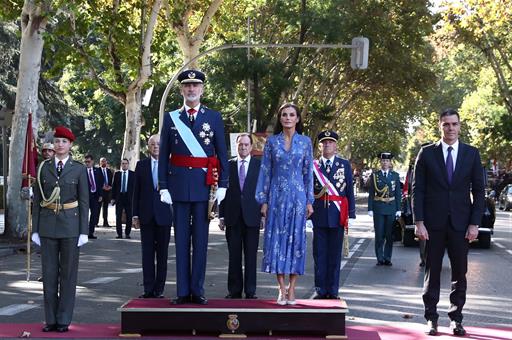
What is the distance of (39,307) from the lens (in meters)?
10.1

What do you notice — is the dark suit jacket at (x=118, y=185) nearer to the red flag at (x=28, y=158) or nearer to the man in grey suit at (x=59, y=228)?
the red flag at (x=28, y=158)

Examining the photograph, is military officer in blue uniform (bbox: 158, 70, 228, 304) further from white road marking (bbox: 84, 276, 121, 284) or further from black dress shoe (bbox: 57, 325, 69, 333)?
white road marking (bbox: 84, 276, 121, 284)

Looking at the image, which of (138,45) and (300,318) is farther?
(138,45)

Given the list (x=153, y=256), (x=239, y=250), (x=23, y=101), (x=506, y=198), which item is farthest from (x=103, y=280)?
(x=506, y=198)

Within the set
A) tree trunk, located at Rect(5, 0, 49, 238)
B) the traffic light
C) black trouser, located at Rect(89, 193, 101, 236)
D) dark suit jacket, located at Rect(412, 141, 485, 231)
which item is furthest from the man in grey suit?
the traffic light

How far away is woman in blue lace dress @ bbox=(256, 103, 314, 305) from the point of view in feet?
28.4

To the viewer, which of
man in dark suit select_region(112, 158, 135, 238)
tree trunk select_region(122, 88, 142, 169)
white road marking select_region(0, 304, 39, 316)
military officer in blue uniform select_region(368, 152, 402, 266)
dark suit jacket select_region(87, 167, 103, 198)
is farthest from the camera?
tree trunk select_region(122, 88, 142, 169)

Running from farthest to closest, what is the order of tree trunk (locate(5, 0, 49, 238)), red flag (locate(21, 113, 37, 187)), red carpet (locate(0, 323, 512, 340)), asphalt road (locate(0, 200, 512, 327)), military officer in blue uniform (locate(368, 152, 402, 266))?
tree trunk (locate(5, 0, 49, 238)) < military officer in blue uniform (locate(368, 152, 402, 266)) < red flag (locate(21, 113, 37, 187)) < asphalt road (locate(0, 200, 512, 327)) < red carpet (locate(0, 323, 512, 340))

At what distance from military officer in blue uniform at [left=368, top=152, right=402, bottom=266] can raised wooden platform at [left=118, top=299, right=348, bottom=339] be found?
24.8 ft

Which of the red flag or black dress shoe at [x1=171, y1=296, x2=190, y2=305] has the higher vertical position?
Result: the red flag

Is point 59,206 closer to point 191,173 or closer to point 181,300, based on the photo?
point 191,173

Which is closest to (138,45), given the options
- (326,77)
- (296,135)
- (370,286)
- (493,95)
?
(370,286)

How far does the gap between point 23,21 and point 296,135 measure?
1299 centimetres

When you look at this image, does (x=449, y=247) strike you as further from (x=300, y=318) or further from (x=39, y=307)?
(x=39, y=307)
